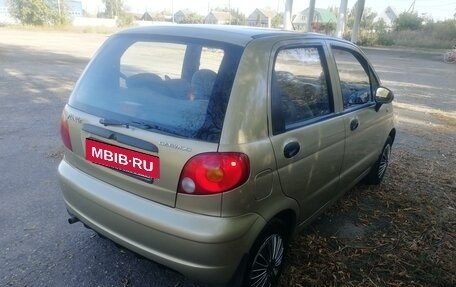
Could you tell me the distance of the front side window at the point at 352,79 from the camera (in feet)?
10.3

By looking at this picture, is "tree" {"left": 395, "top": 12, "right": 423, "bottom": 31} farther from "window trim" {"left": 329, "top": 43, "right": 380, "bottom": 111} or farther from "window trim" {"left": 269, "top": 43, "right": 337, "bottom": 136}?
"window trim" {"left": 269, "top": 43, "right": 337, "bottom": 136}

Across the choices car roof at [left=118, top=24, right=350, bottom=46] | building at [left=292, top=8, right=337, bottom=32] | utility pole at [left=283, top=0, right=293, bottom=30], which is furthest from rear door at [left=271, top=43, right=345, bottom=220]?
building at [left=292, top=8, right=337, bottom=32]

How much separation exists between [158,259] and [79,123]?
1000mm

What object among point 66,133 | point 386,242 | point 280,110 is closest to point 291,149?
point 280,110

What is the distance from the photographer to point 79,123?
7.72 feet

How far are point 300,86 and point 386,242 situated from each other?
1688mm

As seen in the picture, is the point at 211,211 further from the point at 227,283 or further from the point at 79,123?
the point at 79,123

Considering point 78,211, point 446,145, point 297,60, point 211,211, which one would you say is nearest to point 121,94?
point 78,211

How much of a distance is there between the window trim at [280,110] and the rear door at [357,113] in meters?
0.15

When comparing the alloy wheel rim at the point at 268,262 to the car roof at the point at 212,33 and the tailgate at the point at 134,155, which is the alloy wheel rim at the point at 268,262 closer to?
the tailgate at the point at 134,155

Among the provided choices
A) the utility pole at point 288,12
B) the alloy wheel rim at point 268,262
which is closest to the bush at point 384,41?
the utility pole at point 288,12

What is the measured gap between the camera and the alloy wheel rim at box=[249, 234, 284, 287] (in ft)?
7.55

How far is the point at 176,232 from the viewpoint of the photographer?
193cm

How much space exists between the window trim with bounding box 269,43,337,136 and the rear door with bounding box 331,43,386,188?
0.15m
